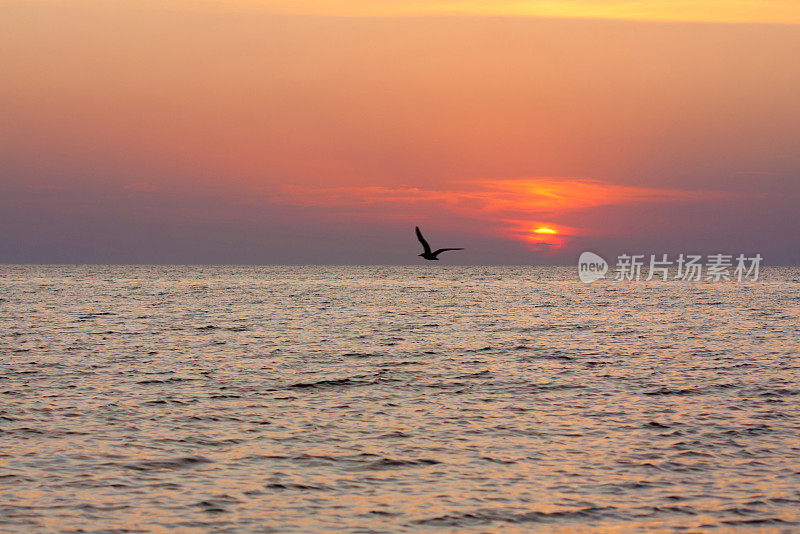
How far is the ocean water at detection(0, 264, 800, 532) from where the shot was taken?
541 inches

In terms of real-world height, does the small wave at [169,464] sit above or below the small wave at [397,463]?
below

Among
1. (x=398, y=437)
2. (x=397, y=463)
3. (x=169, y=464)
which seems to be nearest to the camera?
(x=169, y=464)

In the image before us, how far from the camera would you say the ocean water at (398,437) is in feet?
45.1

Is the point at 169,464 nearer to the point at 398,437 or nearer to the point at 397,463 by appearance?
the point at 397,463

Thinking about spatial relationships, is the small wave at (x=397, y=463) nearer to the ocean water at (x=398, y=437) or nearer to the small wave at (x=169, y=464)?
the ocean water at (x=398, y=437)

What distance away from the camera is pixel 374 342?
1719 inches

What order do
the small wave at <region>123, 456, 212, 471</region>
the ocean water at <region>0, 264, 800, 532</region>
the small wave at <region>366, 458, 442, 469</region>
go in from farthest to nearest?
the small wave at <region>366, 458, 442, 469</region>
the small wave at <region>123, 456, 212, 471</region>
the ocean water at <region>0, 264, 800, 532</region>

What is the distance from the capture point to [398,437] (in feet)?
62.8

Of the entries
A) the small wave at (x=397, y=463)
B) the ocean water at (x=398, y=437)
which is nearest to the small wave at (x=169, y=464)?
the ocean water at (x=398, y=437)

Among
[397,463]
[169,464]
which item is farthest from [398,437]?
[169,464]

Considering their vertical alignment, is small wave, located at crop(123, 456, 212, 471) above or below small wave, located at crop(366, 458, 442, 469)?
below

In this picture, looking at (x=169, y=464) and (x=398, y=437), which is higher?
(x=398, y=437)

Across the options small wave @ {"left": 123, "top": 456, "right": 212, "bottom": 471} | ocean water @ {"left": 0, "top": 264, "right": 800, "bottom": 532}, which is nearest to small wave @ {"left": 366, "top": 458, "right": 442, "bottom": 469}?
ocean water @ {"left": 0, "top": 264, "right": 800, "bottom": 532}

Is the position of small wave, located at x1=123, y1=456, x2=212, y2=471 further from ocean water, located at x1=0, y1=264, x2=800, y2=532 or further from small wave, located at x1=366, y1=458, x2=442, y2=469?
small wave, located at x1=366, y1=458, x2=442, y2=469
